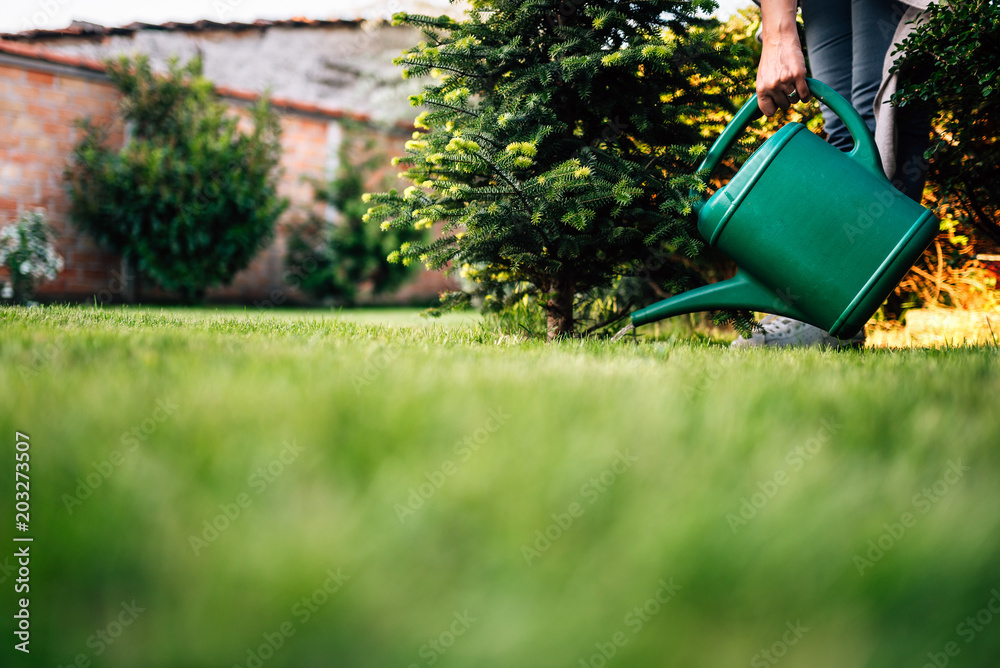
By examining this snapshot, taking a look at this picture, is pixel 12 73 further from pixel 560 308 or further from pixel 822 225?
pixel 822 225

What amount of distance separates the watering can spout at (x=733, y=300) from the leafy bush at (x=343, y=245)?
25.0 feet

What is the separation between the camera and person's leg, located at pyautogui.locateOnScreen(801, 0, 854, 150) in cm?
273

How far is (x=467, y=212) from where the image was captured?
254 cm

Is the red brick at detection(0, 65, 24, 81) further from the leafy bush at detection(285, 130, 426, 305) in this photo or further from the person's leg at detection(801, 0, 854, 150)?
the person's leg at detection(801, 0, 854, 150)

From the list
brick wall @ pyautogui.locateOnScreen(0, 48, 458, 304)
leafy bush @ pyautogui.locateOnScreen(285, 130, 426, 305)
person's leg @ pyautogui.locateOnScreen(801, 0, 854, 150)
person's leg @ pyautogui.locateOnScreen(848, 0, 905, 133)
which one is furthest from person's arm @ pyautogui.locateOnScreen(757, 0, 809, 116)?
brick wall @ pyautogui.locateOnScreen(0, 48, 458, 304)

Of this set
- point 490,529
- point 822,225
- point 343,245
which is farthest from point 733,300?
point 343,245

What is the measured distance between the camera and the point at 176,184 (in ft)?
23.8

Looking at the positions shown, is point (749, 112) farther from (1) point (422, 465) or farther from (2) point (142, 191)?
(2) point (142, 191)

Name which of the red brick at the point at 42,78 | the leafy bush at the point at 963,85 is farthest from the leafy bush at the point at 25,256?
the leafy bush at the point at 963,85

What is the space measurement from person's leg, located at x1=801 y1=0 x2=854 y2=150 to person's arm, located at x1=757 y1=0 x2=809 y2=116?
657 millimetres

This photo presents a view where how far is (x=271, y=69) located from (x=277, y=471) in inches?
562

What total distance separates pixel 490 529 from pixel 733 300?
1.90 metres

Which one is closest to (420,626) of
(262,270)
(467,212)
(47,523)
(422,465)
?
(422,465)

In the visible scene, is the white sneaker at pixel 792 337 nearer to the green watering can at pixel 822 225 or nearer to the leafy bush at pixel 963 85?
the green watering can at pixel 822 225
